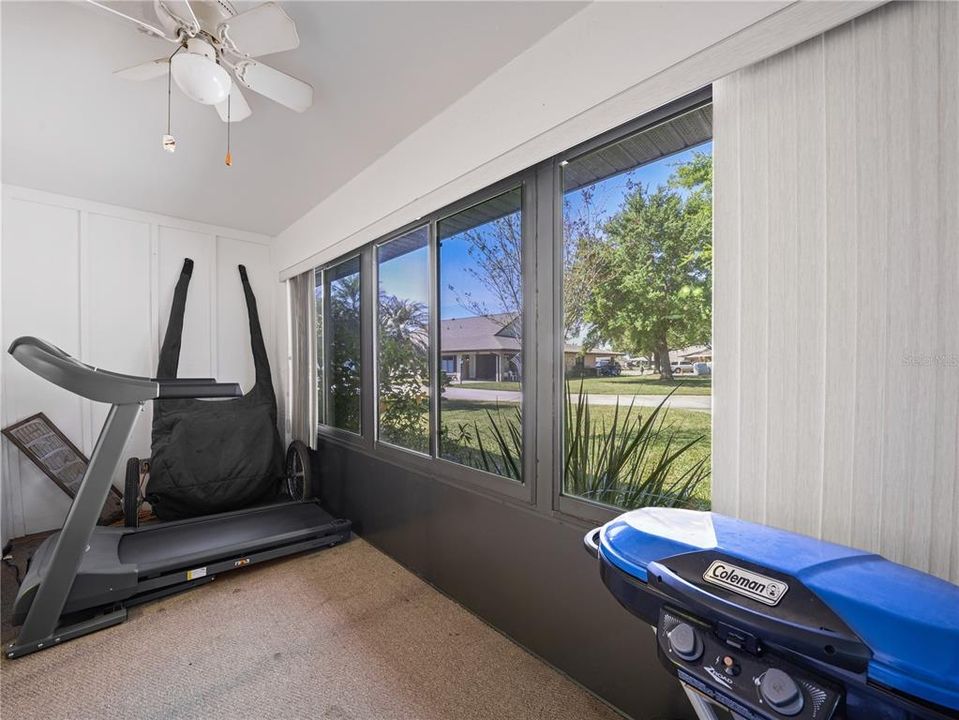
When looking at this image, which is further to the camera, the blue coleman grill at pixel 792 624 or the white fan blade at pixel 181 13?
the white fan blade at pixel 181 13

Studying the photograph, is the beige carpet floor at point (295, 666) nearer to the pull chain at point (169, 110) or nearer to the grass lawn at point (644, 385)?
the grass lawn at point (644, 385)

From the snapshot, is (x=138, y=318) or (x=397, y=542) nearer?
(x=397, y=542)

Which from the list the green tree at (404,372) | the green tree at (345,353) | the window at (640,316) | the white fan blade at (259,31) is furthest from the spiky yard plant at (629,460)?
the green tree at (345,353)

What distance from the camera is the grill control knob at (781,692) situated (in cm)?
59

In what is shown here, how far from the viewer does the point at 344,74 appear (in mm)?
1771

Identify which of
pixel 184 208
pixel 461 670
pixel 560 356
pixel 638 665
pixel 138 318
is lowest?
pixel 461 670

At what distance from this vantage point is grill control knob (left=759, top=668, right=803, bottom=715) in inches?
23.1

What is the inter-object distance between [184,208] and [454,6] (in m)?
3.00

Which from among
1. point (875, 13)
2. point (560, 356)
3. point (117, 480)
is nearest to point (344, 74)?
point (560, 356)

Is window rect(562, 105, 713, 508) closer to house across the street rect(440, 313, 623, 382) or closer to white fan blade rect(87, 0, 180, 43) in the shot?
house across the street rect(440, 313, 623, 382)

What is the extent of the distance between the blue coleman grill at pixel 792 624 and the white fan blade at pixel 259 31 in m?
1.79

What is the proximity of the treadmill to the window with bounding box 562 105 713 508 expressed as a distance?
182cm

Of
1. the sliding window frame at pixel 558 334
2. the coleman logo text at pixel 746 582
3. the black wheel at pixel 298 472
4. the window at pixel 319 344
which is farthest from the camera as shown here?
the window at pixel 319 344

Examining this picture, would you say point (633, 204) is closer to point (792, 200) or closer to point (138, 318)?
point (792, 200)
